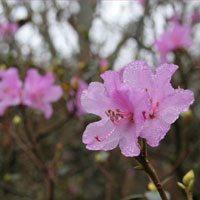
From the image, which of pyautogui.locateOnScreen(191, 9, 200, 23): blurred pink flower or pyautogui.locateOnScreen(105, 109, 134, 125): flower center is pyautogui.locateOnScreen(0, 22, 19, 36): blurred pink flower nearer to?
pyautogui.locateOnScreen(191, 9, 200, 23): blurred pink flower

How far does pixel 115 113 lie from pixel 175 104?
0.15 metres

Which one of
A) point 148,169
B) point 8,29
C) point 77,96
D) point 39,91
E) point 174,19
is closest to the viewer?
point 148,169

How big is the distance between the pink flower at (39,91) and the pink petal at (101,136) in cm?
83

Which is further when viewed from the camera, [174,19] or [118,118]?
[174,19]

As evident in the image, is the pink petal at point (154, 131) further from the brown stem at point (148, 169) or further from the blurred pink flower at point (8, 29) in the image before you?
the blurred pink flower at point (8, 29)

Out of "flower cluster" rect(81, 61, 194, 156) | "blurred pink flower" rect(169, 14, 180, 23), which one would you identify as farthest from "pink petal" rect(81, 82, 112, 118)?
"blurred pink flower" rect(169, 14, 180, 23)

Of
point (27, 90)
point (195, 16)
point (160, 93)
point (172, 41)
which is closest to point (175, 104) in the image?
point (160, 93)

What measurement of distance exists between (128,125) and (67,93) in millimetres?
1353

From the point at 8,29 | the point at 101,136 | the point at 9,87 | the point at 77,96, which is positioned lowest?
the point at 77,96

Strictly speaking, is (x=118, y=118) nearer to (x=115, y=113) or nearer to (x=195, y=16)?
(x=115, y=113)

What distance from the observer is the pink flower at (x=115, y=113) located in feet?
1.97

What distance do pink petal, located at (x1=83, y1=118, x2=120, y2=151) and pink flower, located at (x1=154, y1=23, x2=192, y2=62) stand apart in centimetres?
131

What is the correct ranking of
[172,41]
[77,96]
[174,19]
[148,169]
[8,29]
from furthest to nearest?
[8,29] < [174,19] < [172,41] < [77,96] < [148,169]

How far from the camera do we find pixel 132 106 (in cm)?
63
